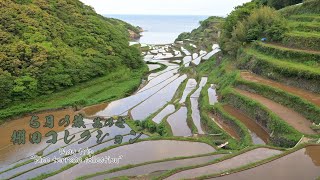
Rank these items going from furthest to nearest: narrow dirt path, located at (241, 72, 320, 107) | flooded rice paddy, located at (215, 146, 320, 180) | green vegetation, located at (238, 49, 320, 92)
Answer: green vegetation, located at (238, 49, 320, 92)
narrow dirt path, located at (241, 72, 320, 107)
flooded rice paddy, located at (215, 146, 320, 180)

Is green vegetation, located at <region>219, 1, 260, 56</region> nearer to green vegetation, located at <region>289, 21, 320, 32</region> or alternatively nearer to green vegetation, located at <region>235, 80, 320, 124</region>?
green vegetation, located at <region>289, 21, 320, 32</region>

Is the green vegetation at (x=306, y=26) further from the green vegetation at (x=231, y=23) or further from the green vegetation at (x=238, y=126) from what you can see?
the green vegetation at (x=238, y=126)

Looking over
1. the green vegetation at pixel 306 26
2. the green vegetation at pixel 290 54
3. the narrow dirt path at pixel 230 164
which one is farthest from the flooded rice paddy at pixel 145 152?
the green vegetation at pixel 306 26

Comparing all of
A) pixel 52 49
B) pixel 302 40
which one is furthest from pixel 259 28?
pixel 52 49

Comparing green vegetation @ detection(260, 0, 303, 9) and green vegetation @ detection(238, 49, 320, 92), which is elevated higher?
green vegetation @ detection(260, 0, 303, 9)

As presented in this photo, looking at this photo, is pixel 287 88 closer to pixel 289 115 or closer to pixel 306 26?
pixel 289 115

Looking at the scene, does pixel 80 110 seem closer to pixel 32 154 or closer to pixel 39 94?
pixel 39 94

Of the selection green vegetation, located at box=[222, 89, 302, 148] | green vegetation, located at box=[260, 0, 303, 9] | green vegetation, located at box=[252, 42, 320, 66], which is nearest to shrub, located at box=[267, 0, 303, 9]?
green vegetation, located at box=[260, 0, 303, 9]
